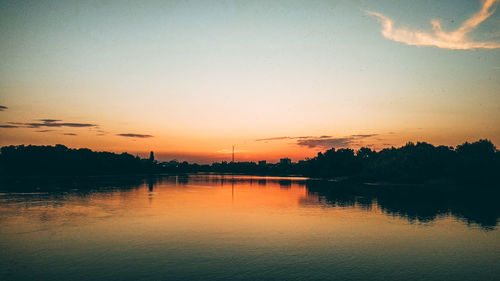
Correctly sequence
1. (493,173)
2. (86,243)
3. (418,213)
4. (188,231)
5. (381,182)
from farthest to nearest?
1. (381,182)
2. (493,173)
3. (418,213)
4. (188,231)
5. (86,243)

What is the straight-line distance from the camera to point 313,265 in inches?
870

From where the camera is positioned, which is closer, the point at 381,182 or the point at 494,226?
the point at 494,226

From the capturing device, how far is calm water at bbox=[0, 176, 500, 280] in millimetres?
20547

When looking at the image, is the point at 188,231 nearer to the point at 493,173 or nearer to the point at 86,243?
the point at 86,243

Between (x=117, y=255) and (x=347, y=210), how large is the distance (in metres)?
37.0

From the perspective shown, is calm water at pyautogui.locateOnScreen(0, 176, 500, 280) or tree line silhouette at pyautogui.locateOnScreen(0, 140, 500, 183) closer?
calm water at pyautogui.locateOnScreen(0, 176, 500, 280)

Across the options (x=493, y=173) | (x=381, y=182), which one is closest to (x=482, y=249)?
(x=493, y=173)

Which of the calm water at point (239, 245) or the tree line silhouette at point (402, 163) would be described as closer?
the calm water at point (239, 245)

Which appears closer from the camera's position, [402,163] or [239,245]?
[239,245]

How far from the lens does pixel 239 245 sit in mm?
27297

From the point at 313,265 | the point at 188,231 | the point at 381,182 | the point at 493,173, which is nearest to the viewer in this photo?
the point at 313,265

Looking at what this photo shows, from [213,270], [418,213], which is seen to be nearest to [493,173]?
[418,213]

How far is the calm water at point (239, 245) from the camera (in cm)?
2055

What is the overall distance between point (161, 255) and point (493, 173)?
120 meters
